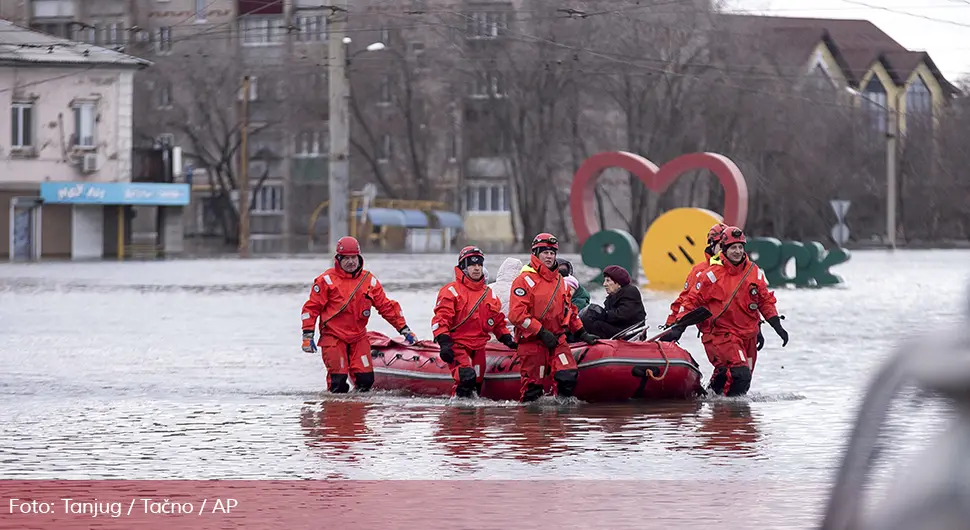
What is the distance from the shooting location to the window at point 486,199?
9388 cm

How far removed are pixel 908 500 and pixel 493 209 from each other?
298 feet

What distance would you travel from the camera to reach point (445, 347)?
14.9 meters

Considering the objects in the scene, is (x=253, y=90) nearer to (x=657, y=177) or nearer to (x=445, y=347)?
(x=657, y=177)

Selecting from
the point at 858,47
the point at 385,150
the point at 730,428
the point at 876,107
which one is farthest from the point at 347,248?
the point at 858,47

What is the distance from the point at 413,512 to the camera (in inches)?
352

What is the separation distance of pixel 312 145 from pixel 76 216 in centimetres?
2676

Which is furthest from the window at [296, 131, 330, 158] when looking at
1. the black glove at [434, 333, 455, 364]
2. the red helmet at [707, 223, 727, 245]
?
the black glove at [434, 333, 455, 364]

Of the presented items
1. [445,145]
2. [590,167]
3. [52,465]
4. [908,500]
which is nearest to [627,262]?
[590,167]

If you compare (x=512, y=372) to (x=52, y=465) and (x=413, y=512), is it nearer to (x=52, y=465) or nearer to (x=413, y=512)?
(x=52, y=465)

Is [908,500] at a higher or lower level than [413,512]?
higher

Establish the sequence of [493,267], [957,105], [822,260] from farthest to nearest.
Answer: [957,105], [493,267], [822,260]

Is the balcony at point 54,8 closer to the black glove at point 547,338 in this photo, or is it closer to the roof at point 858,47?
the roof at point 858,47

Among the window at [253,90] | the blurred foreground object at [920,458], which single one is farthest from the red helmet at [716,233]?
the window at [253,90]

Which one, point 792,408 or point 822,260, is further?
point 822,260
